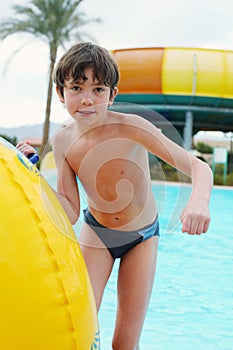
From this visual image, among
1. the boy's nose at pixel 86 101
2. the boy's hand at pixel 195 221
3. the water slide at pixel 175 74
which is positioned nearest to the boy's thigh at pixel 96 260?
the boy's nose at pixel 86 101

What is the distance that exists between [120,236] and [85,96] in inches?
26.4

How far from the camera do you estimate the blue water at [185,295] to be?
11.1 feet

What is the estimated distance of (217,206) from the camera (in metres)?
10.8

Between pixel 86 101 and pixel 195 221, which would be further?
pixel 86 101

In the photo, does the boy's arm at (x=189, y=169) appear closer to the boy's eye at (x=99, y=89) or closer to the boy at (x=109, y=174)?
the boy at (x=109, y=174)

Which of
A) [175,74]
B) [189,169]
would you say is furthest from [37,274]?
[175,74]

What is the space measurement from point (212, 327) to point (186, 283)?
1.18m

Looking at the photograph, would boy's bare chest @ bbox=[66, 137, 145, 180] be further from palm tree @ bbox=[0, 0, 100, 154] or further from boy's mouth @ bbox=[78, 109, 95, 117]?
palm tree @ bbox=[0, 0, 100, 154]

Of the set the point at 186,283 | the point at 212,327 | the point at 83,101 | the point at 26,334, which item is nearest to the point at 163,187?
the point at 83,101

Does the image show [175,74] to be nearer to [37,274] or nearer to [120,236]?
[120,236]

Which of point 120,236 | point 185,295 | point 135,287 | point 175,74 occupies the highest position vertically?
point 120,236

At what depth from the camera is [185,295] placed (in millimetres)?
4633

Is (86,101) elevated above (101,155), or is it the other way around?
(86,101)

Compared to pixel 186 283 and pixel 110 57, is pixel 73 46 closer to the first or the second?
pixel 110 57
